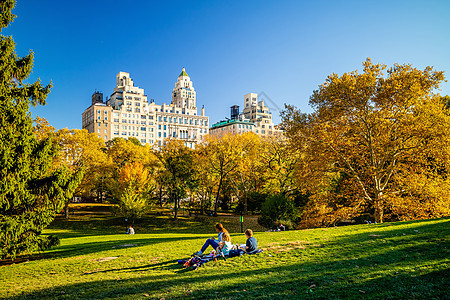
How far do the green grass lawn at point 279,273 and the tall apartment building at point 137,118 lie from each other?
131m

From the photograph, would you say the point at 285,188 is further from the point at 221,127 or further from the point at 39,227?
the point at 221,127

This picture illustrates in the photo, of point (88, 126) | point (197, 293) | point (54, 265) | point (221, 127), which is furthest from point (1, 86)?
point (221, 127)

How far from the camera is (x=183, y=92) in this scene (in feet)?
600

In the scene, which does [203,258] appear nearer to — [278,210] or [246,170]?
[278,210]

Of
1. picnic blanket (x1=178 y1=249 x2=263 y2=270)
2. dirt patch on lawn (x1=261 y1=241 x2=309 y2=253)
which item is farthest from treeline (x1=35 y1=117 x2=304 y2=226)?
picnic blanket (x1=178 y1=249 x2=263 y2=270)

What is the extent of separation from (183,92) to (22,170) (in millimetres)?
169904

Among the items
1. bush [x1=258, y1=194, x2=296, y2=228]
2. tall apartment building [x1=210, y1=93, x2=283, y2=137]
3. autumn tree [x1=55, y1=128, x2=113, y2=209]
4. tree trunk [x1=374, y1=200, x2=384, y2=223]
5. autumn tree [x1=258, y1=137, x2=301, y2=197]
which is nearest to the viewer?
tree trunk [x1=374, y1=200, x2=384, y2=223]

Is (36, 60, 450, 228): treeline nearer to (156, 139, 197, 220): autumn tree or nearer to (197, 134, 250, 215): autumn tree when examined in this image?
(197, 134, 250, 215): autumn tree

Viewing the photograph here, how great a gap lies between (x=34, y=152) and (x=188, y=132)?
476 feet

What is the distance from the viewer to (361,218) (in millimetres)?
33625

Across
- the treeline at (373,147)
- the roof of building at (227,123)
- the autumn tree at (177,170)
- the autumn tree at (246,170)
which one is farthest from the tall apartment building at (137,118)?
the treeline at (373,147)

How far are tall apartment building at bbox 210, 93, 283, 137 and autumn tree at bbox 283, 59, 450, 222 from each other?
5265 inches

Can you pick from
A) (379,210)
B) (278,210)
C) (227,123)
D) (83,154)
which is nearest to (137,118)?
(227,123)

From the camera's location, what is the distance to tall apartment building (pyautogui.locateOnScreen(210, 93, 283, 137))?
6737 inches
